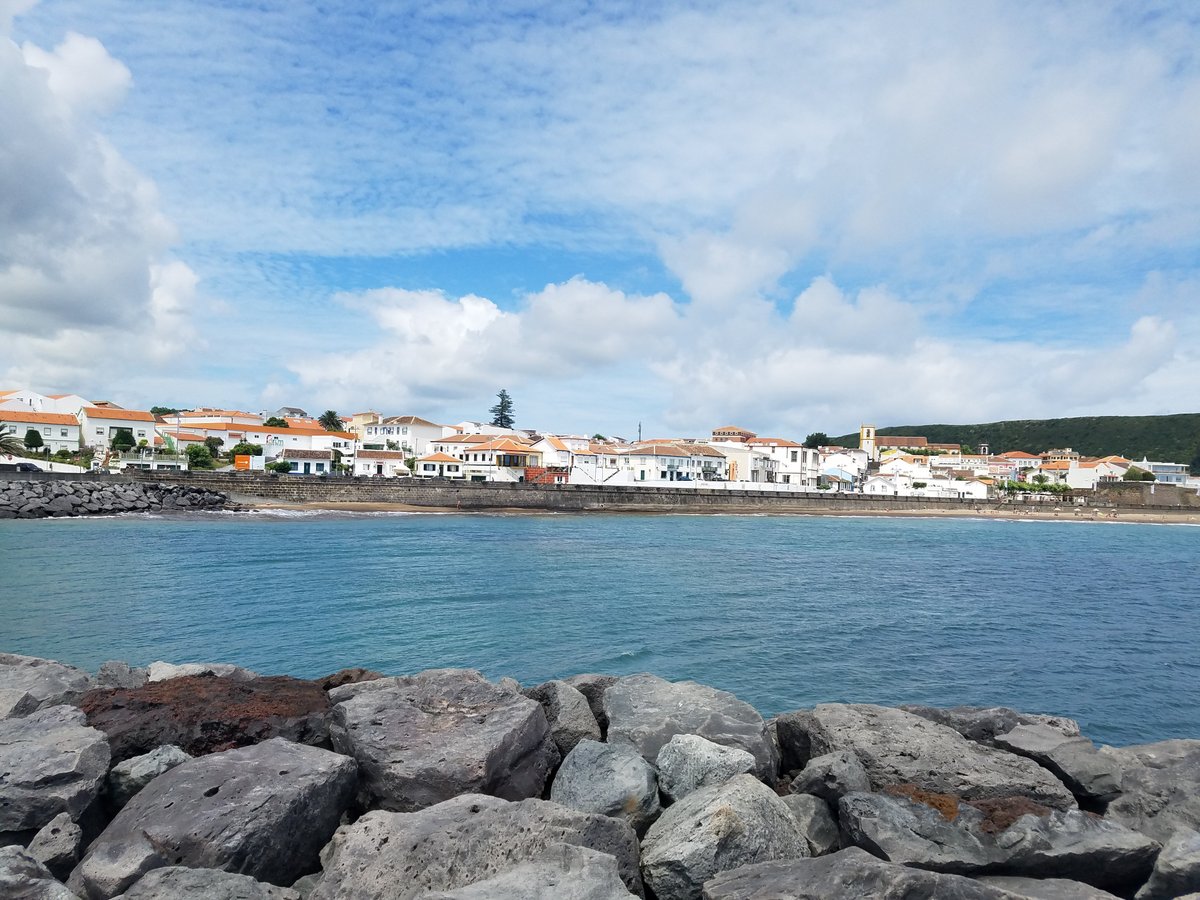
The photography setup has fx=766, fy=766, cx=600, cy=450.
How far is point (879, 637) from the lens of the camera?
16312 mm

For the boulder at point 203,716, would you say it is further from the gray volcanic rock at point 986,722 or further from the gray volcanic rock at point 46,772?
the gray volcanic rock at point 986,722

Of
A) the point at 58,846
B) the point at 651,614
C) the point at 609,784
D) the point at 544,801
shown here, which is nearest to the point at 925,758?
the point at 609,784

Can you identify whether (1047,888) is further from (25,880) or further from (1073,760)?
(25,880)

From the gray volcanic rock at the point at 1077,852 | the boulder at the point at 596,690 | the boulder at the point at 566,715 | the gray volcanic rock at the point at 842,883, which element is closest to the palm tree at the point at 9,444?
the boulder at the point at 596,690

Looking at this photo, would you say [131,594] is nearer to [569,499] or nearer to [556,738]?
[556,738]

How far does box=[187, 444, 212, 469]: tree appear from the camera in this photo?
7012 cm

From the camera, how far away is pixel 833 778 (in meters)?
5.45

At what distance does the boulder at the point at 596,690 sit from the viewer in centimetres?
724

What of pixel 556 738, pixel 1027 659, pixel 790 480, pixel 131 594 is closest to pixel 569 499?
pixel 790 480

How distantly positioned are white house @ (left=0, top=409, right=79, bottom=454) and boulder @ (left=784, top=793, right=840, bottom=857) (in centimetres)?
8353

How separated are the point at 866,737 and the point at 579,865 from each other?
10.3ft

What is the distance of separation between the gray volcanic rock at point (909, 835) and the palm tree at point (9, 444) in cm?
7478

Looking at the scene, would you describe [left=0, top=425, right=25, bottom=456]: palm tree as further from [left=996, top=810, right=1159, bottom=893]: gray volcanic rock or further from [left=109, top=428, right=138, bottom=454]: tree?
[left=996, top=810, right=1159, bottom=893]: gray volcanic rock

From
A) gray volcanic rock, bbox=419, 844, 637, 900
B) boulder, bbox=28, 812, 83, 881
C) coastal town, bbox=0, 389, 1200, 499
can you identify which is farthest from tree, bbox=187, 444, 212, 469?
gray volcanic rock, bbox=419, 844, 637, 900
